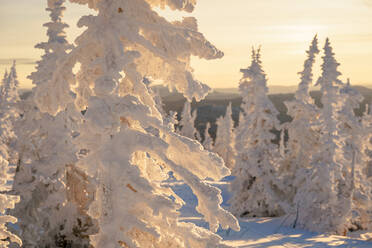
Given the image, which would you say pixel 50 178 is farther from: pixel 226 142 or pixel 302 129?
pixel 226 142

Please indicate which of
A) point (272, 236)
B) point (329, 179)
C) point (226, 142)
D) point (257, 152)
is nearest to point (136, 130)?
point (272, 236)

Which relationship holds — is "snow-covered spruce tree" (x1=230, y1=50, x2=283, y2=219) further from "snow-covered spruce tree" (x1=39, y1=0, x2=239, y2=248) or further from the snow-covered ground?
"snow-covered spruce tree" (x1=39, y1=0, x2=239, y2=248)

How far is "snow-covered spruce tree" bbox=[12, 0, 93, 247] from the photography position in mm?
12156

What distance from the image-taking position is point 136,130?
5531 mm

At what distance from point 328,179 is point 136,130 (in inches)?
861

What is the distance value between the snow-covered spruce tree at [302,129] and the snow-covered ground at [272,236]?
18.8 ft

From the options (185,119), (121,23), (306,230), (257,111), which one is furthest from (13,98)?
(121,23)

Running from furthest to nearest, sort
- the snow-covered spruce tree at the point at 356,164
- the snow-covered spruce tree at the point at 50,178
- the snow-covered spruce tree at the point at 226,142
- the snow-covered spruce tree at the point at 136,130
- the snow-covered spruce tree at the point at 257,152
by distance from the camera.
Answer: the snow-covered spruce tree at the point at 226,142, the snow-covered spruce tree at the point at 257,152, the snow-covered spruce tree at the point at 356,164, the snow-covered spruce tree at the point at 50,178, the snow-covered spruce tree at the point at 136,130

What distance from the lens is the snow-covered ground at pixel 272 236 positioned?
18.9 metres

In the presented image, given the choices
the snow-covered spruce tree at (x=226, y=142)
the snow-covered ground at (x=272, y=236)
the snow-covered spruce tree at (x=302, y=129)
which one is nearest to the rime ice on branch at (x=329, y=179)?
the snow-covered ground at (x=272, y=236)

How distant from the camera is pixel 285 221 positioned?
25688mm

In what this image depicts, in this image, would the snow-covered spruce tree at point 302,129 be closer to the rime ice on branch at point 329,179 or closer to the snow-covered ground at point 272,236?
the rime ice on branch at point 329,179

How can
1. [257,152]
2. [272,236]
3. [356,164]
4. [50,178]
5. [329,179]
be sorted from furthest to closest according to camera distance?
[356,164]
[257,152]
[329,179]
[272,236]
[50,178]

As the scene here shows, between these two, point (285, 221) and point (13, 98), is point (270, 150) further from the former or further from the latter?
point (13, 98)
